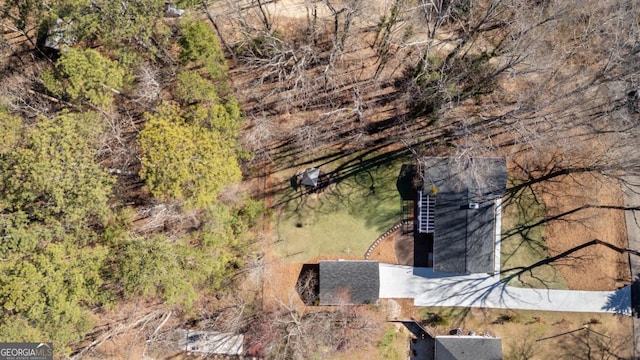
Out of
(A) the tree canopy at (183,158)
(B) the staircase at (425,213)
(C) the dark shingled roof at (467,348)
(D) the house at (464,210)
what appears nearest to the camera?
(A) the tree canopy at (183,158)

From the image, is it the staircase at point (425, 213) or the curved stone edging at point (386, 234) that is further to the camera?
the curved stone edging at point (386, 234)

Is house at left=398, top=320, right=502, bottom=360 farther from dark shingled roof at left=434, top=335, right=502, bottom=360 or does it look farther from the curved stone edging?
the curved stone edging

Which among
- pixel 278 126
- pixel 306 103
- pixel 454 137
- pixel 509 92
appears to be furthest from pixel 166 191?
pixel 509 92

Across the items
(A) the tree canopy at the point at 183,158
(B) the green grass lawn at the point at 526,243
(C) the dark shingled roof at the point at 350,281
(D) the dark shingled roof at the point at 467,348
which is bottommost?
(D) the dark shingled roof at the point at 467,348

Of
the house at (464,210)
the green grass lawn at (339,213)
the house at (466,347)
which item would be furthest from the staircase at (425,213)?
the house at (466,347)

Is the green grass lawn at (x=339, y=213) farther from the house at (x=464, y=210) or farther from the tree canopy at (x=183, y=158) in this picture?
the tree canopy at (x=183, y=158)
